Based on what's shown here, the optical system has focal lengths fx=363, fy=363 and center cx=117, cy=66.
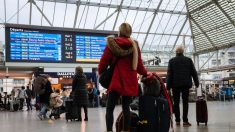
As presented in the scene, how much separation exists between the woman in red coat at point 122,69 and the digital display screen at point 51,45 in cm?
1644

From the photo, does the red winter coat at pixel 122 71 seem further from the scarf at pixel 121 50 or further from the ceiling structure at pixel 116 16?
the ceiling structure at pixel 116 16

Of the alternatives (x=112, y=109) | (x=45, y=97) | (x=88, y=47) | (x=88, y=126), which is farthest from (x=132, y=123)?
(x=88, y=47)

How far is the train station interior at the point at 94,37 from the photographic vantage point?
830 inches

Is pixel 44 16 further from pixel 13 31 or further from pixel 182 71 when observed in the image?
pixel 182 71

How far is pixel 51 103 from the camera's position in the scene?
13.7 metres

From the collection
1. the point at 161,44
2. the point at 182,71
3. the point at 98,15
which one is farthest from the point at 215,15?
the point at 182,71

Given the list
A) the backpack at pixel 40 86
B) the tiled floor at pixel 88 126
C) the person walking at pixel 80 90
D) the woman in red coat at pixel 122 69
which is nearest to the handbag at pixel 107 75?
the woman in red coat at pixel 122 69

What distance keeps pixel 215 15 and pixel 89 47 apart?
50.3 feet

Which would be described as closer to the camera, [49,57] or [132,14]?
[49,57]

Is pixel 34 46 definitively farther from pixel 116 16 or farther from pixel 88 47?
pixel 116 16

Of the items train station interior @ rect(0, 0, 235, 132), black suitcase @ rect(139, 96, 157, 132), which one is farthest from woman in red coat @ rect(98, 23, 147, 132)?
train station interior @ rect(0, 0, 235, 132)

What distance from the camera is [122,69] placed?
484 cm

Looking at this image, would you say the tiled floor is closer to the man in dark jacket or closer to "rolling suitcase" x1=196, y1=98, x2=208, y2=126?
"rolling suitcase" x1=196, y1=98, x2=208, y2=126

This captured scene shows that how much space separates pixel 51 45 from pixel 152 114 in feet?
55.3
